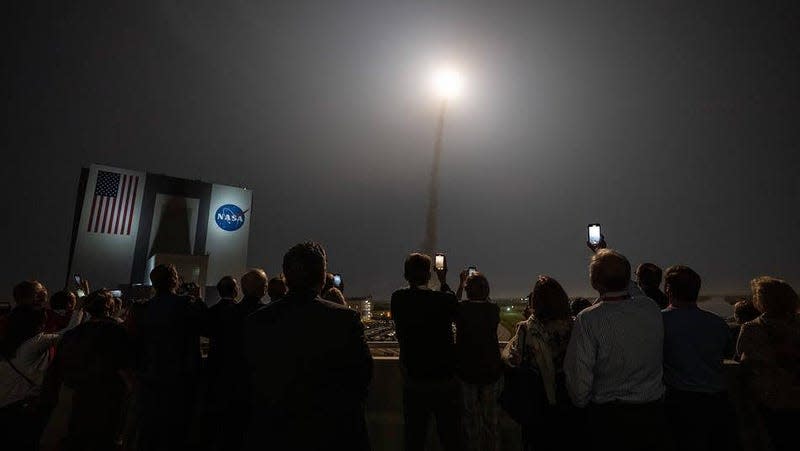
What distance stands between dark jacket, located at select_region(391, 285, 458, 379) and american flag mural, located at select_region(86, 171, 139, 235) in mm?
40896

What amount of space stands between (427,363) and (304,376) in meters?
1.74

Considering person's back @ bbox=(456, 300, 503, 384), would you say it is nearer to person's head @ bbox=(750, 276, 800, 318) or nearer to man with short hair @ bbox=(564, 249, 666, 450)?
man with short hair @ bbox=(564, 249, 666, 450)

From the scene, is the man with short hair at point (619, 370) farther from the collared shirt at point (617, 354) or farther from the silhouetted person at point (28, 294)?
the silhouetted person at point (28, 294)

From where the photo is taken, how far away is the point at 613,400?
2.52 metres

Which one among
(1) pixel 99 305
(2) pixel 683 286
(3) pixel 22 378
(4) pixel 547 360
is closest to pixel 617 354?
(4) pixel 547 360

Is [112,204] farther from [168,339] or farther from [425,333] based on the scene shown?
[425,333]

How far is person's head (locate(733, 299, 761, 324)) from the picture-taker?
4.08 m

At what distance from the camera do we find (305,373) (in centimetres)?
207

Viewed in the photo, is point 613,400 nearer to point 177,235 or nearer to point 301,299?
point 301,299

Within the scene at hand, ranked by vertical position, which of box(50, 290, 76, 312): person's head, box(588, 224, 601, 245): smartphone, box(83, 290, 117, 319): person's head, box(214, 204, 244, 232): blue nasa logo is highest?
box(214, 204, 244, 232): blue nasa logo

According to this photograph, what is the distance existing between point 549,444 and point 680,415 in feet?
3.85

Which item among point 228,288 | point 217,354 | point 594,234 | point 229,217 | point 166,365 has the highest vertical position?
point 229,217

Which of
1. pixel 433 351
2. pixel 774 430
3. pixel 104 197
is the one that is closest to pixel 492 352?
pixel 433 351

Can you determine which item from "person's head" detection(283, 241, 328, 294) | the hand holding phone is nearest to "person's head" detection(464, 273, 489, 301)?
the hand holding phone
